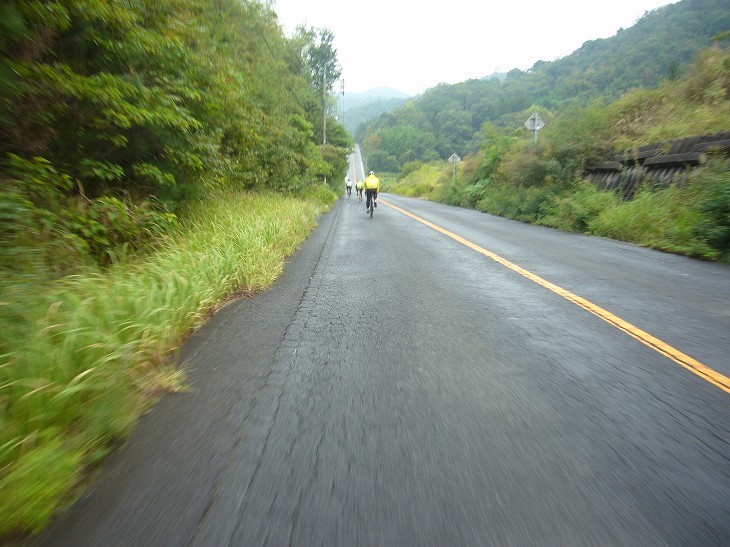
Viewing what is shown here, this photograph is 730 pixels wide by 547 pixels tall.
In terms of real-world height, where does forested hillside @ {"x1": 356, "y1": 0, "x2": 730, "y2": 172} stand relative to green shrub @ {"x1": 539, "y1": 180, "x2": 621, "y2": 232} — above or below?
above

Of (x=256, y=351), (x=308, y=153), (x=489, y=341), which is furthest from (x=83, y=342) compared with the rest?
(x=308, y=153)

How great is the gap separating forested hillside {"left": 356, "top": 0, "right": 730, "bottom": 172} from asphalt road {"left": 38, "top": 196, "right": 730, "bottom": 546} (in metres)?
16.0

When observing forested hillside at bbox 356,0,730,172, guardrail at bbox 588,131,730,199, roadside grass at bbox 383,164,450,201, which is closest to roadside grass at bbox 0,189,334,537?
guardrail at bbox 588,131,730,199

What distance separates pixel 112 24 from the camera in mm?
4938

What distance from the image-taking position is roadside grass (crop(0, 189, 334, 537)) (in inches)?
70.1

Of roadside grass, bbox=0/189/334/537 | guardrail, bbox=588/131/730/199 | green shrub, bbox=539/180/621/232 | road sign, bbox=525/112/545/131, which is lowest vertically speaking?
green shrub, bbox=539/180/621/232

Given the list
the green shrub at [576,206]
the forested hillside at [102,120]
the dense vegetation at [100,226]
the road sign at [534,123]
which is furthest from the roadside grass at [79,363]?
the road sign at [534,123]

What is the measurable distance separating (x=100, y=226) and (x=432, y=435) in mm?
4732

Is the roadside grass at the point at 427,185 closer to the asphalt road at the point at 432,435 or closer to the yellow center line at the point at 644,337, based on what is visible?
the yellow center line at the point at 644,337

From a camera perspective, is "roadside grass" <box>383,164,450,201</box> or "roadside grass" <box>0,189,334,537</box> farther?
"roadside grass" <box>383,164,450,201</box>

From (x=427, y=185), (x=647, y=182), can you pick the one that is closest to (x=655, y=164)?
(x=647, y=182)

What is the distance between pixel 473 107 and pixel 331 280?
308 feet

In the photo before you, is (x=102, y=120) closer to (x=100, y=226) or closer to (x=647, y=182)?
(x=100, y=226)

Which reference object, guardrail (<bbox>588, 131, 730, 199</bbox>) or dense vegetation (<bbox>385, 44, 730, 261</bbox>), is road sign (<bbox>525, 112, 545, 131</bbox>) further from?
guardrail (<bbox>588, 131, 730, 199</bbox>)
